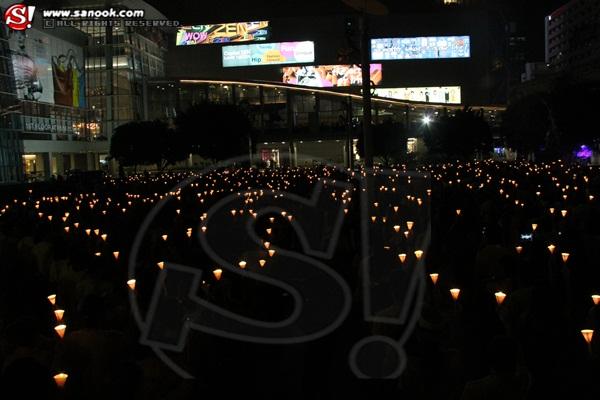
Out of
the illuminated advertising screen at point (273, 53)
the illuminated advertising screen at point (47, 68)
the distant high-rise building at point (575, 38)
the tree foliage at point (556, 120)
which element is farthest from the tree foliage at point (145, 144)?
the distant high-rise building at point (575, 38)

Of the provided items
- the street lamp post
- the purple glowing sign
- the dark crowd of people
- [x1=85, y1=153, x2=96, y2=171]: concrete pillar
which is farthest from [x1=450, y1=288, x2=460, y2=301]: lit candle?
[x1=85, y1=153, x2=96, y2=171]: concrete pillar

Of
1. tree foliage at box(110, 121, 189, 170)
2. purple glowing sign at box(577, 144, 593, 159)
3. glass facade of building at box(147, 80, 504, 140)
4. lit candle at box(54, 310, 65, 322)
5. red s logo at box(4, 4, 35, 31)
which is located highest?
red s logo at box(4, 4, 35, 31)

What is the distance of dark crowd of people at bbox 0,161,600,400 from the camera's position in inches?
200

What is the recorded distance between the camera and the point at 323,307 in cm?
882

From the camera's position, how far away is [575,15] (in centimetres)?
11212

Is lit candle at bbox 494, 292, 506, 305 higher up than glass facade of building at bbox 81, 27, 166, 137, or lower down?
lower down

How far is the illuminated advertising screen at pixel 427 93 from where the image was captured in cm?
8131

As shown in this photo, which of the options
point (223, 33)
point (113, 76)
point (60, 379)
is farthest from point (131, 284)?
point (223, 33)

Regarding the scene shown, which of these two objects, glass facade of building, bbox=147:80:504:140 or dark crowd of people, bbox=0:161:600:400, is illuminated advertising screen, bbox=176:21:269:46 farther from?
dark crowd of people, bbox=0:161:600:400

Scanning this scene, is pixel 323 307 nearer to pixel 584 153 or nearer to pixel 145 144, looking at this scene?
pixel 145 144

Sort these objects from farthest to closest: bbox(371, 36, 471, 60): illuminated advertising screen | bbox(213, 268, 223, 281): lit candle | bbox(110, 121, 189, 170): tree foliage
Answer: bbox(371, 36, 471, 60): illuminated advertising screen
bbox(110, 121, 189, 170): tree foliage
bbox(213, 268, 223, 281): lit candle

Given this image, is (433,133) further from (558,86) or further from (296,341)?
(296,341)

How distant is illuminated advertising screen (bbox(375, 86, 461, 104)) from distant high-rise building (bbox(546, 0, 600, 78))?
16568 millimetres

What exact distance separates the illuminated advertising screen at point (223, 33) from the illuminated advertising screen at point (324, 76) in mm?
5323
